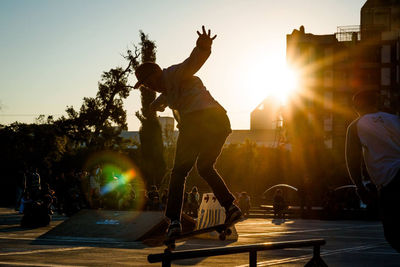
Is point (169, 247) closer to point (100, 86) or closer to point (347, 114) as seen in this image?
point (100, 86)

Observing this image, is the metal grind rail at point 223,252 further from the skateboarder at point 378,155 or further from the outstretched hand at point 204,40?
the outstretched hand at point 204,40

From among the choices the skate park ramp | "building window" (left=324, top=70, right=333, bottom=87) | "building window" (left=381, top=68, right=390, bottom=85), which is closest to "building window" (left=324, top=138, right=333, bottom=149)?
"building window" (left=324, top=70, right=333, bottom=87)

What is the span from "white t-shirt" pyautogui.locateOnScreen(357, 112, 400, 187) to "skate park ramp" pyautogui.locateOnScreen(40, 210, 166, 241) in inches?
356

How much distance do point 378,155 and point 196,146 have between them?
193cm

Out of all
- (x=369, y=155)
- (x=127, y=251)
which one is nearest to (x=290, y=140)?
(x=127, y=251)

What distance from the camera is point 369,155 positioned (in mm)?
6273

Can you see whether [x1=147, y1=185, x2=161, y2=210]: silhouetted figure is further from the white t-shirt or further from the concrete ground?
the white t-shirt

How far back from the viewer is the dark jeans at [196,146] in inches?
235

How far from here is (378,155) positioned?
20.2 ft

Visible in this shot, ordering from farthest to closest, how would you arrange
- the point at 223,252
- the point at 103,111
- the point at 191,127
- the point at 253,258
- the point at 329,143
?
the point at 329,143
the point at 103,111
the point at 253,258
the point at 191,127
the point at 223,252

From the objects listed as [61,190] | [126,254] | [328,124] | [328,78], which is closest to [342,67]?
[328,78]

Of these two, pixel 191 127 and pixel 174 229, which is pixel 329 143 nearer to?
pixel 191 127

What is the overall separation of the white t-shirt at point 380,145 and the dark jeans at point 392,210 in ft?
0.24

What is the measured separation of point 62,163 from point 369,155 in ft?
162
